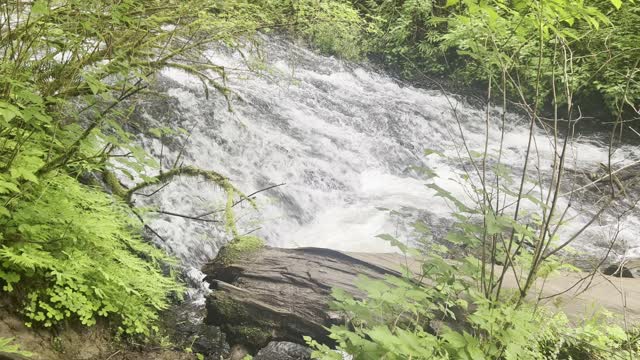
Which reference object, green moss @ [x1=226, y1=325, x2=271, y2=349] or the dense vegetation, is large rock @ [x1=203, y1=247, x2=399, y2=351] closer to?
green moss @ [x1=226, y1=325, x2=271, y2=349]

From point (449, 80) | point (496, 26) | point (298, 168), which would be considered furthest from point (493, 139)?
point (496, 26)

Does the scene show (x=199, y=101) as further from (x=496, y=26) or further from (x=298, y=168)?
(x=496, y=26)

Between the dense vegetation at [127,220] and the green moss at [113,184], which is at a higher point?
the dense vegetation at [127,220]

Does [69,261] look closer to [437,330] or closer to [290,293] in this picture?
[290,293]

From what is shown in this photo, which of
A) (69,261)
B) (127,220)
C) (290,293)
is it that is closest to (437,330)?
(290,293)

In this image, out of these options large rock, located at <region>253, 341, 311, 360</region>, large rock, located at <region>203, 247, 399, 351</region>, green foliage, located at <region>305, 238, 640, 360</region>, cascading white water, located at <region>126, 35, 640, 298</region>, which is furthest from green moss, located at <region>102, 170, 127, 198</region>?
green foliage, located at <region>305, 238, 640, 360</region>

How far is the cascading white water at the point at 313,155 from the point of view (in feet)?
18.3

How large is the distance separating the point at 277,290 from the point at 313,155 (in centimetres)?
385

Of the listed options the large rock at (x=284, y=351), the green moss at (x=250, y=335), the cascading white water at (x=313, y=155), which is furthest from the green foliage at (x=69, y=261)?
the cascading white water at (x=313, y=155)

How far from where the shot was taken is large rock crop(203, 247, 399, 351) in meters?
3.49

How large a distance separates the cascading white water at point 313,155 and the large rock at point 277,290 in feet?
2.28

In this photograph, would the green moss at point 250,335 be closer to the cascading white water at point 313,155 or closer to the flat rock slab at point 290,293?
the flat rock slab at point 290,293

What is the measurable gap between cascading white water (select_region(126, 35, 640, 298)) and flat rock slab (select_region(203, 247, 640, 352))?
71 centimetres

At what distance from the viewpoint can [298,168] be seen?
272 inches
